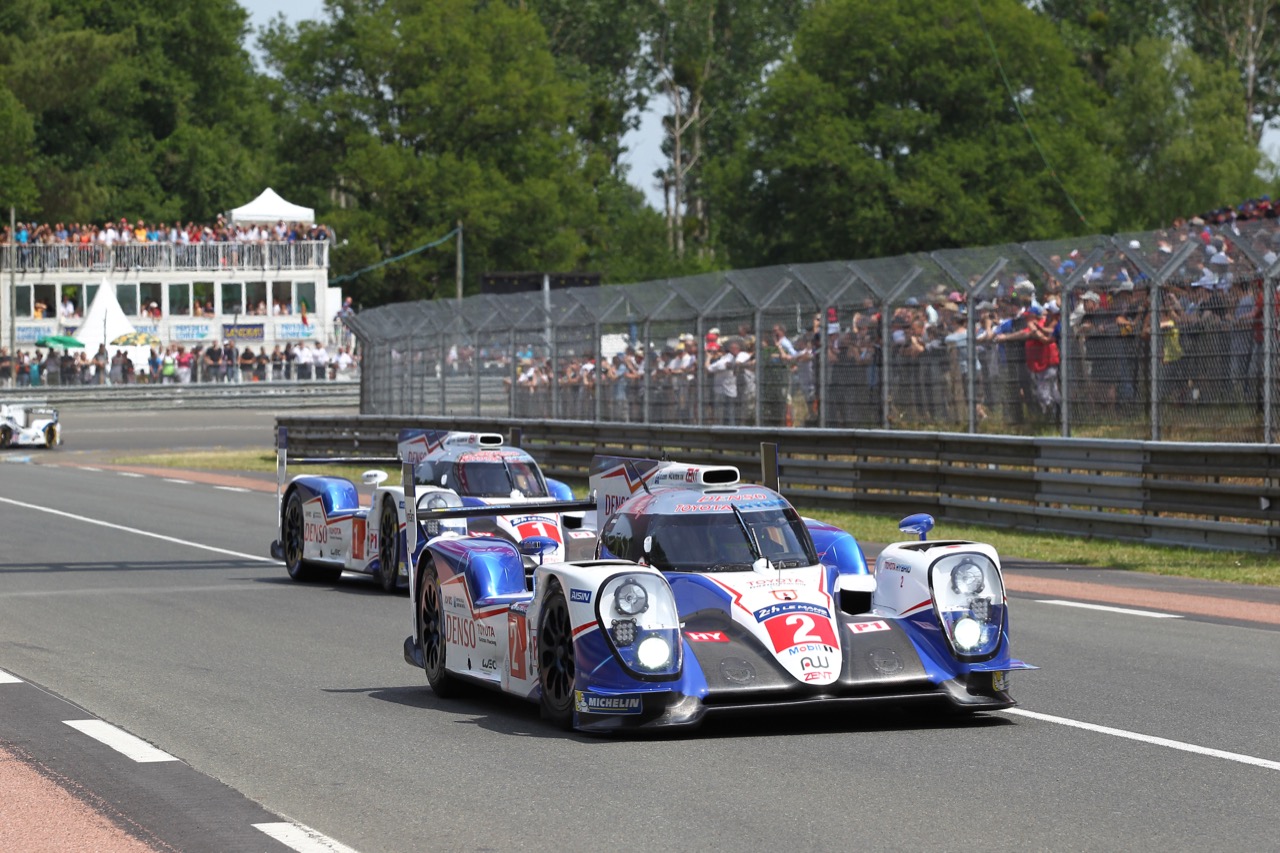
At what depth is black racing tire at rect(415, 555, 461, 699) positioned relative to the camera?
9695mm

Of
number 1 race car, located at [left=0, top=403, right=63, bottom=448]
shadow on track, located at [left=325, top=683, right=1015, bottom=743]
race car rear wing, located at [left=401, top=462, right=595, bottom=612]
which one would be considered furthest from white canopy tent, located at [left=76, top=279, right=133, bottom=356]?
shadow on track, located at [left=325, top=683, right=1015, bottom=743]

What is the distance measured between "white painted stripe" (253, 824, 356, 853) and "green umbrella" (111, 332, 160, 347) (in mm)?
59609

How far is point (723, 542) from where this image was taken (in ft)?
29.3

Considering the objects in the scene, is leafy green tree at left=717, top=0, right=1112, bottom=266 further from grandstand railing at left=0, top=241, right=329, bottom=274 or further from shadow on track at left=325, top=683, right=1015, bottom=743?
shadow on track at left=325, top=683, right=1015, bottom=743

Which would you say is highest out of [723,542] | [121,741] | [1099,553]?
[723,542]

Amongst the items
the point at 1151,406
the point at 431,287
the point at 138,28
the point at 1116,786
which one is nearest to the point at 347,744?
the point at 1116,786

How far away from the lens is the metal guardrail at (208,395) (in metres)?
58.6

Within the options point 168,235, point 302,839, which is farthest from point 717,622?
point 168,235

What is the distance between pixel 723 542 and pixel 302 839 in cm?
311

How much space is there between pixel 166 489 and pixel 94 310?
3630 centimetres

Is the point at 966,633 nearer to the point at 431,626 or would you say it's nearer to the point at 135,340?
the point at 431,626

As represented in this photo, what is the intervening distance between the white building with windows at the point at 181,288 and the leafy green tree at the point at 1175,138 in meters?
32.6

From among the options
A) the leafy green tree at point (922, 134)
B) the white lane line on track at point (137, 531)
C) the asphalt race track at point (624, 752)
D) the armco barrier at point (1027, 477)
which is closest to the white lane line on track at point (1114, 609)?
the asphalt race track at point (624, 752)

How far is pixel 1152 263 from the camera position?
17.7 meters
